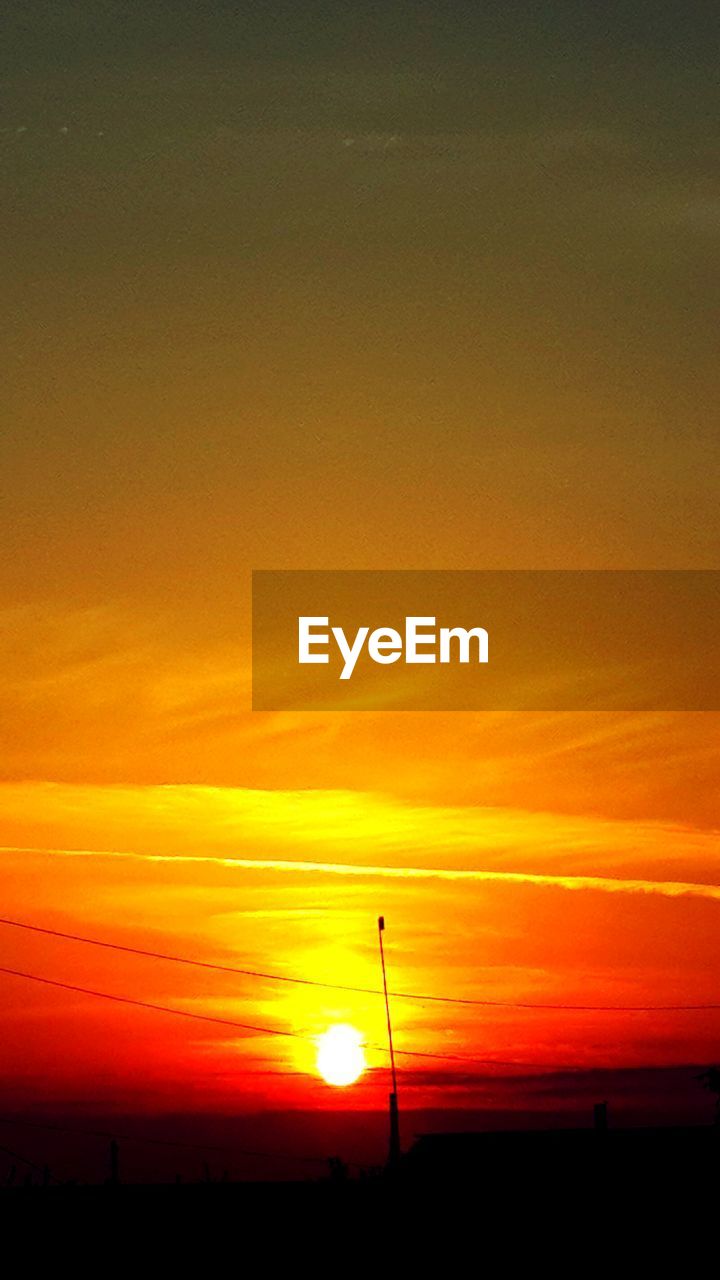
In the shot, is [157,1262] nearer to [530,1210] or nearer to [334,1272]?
[334,1272]

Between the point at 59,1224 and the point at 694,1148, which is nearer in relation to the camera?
the point at 59,1224

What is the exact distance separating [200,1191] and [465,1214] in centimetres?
991

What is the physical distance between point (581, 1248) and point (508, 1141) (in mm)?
34428

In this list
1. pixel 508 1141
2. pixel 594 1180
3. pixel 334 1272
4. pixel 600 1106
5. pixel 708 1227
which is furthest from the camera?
pixel 508 1141

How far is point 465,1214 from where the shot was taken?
4131 cm

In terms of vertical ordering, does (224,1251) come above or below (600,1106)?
below

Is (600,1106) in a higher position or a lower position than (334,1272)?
higher

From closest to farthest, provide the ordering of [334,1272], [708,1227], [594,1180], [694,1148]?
[334,1272] → [708,1227] → [594,1180] → [694,1148]

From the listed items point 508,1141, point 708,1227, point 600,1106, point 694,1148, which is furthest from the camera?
point 508,1141

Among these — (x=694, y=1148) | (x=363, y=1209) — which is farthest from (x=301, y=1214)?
(x=694, y=1148)

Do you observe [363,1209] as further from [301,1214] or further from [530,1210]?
[530,1210]

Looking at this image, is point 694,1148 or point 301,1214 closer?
point 301,1214

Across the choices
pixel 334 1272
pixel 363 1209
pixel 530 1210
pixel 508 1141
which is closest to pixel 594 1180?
pixel 530 1210

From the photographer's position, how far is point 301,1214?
41.5 metres
